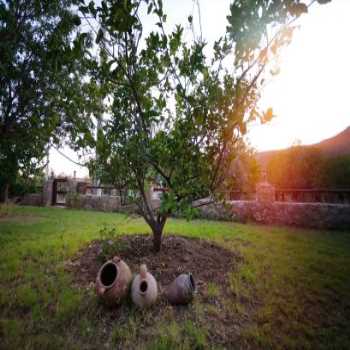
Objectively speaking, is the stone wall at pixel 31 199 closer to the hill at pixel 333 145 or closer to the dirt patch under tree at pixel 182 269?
the dirt patch under tree at pixel 182 269

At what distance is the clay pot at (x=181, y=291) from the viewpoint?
77.2 inches

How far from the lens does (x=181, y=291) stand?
6.41 ft

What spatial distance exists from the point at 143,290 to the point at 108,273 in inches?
16.1

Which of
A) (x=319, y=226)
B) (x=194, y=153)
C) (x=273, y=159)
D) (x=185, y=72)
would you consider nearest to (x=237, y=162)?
(x=194, y=153)

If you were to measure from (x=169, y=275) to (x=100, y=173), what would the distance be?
4.92 ft

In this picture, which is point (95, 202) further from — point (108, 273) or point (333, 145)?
point (333, 145)

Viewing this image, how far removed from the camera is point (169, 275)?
7.98 ft

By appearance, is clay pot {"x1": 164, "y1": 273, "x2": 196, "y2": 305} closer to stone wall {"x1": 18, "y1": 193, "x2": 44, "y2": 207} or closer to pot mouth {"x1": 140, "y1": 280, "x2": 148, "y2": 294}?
pot mouth {"x1": 140, "y1": 280, "x2": 148, "y2": 294}

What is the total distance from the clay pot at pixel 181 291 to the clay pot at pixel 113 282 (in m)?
0.42

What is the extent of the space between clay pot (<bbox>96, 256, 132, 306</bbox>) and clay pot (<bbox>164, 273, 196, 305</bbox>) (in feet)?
1.39

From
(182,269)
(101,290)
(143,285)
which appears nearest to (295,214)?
(182,269)

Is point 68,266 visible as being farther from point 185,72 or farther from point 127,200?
point 185,72

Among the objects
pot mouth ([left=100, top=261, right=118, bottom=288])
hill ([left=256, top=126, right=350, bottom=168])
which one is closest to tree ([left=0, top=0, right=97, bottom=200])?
pot mouth ([left=100, top=261, right=118, bottom=288])

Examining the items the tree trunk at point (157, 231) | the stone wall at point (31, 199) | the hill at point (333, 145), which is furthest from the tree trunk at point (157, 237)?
the stone wall at point (31, 199)
